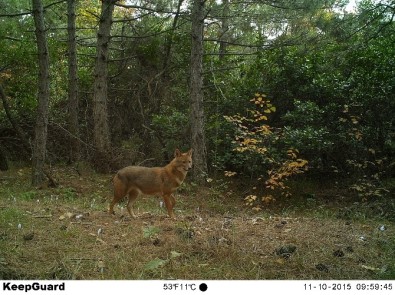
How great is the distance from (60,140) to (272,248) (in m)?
12.7

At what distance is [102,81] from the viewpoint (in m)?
14.3

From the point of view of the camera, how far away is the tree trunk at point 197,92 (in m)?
12.0

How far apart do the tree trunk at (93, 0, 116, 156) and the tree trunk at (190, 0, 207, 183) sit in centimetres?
331

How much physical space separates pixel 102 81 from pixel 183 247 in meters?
9.90

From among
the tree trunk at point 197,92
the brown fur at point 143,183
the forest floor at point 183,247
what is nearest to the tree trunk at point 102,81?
the tree trunk at point 197,92

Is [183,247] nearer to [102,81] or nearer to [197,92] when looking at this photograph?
[197,92]

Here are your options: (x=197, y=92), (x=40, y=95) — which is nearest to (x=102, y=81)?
(x=40, y=95)

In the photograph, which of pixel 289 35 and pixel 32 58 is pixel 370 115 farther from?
pixel 32 58

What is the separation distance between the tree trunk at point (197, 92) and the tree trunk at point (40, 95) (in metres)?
3.84

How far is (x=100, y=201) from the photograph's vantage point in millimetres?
10672

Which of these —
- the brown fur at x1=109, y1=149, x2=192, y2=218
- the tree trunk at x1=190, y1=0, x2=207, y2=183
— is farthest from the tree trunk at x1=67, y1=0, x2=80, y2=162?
the brown fur at x1=109, y1=149, x2=192, y2=218
